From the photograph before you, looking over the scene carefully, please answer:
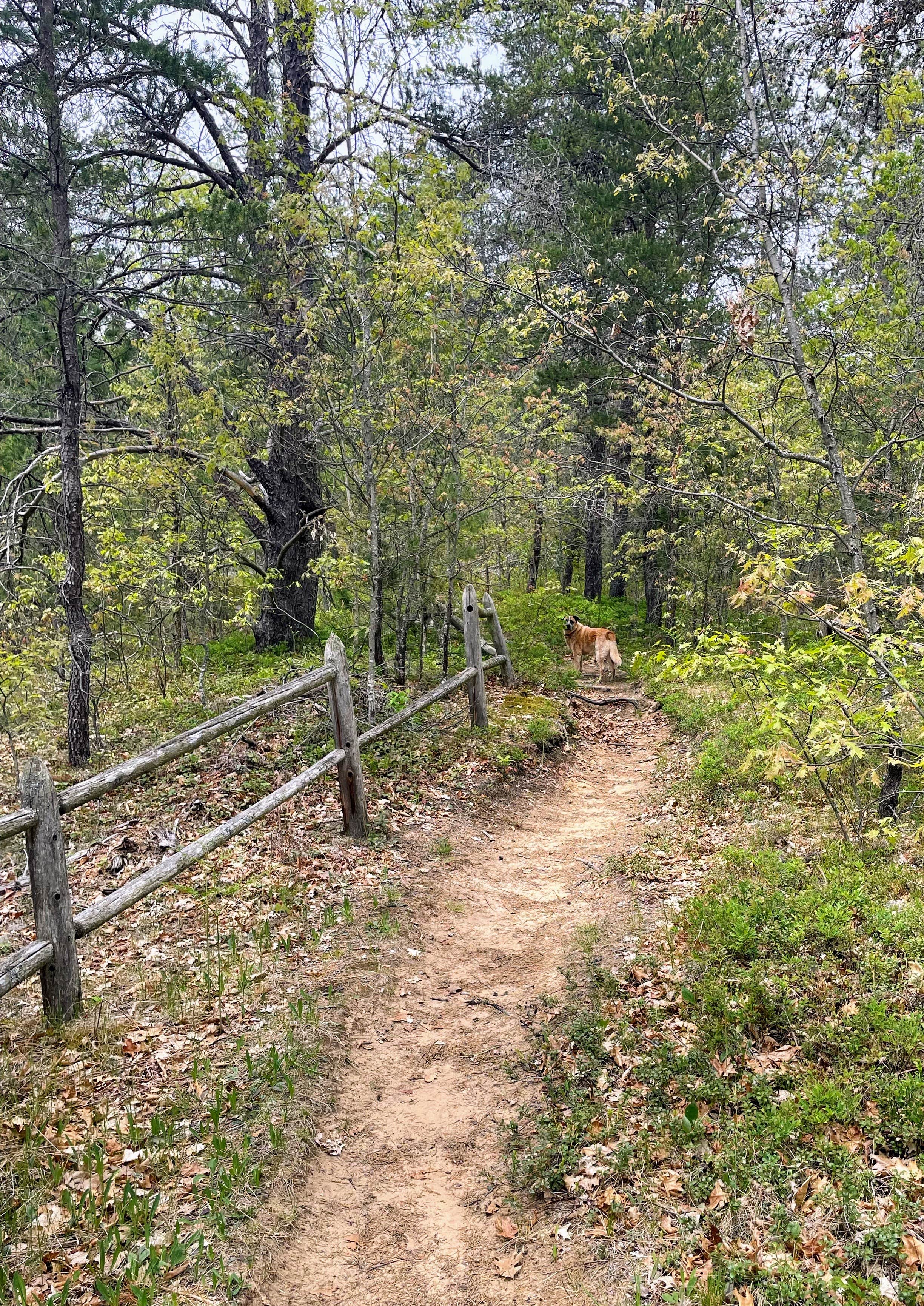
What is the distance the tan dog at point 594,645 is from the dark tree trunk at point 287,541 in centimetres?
477

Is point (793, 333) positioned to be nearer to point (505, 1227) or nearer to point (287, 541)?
point (505, 1227)

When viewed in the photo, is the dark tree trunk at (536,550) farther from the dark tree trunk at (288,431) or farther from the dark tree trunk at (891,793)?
the dark tree trunk at (891,793)

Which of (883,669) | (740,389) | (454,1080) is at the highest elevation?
(740,389)

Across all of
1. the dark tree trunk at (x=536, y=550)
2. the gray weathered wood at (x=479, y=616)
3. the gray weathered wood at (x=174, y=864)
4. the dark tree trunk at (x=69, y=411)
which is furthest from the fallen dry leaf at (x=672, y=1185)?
the dark tree trunk at (x=536, y=550)

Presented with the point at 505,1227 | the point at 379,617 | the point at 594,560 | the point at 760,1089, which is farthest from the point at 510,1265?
the point at 594,560

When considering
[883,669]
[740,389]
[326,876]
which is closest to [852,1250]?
[883,669]

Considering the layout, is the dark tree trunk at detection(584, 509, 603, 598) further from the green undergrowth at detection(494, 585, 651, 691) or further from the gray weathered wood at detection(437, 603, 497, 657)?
the gray weathered wood at detection(437, 603, 497, 657)

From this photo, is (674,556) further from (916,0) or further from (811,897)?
(811,897)

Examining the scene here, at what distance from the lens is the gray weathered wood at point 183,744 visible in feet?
14.4

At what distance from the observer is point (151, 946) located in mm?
5770

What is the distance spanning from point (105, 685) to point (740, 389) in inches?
395

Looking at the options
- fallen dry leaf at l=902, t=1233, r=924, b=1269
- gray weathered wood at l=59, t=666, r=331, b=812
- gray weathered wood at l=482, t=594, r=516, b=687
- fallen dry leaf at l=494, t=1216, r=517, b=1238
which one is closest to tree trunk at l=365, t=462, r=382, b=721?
gray weathered wood at l=59, t=666, r=331, b=812

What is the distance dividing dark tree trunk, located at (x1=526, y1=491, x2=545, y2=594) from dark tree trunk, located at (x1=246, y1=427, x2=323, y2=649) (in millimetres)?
4197

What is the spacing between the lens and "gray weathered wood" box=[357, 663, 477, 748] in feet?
25.9
